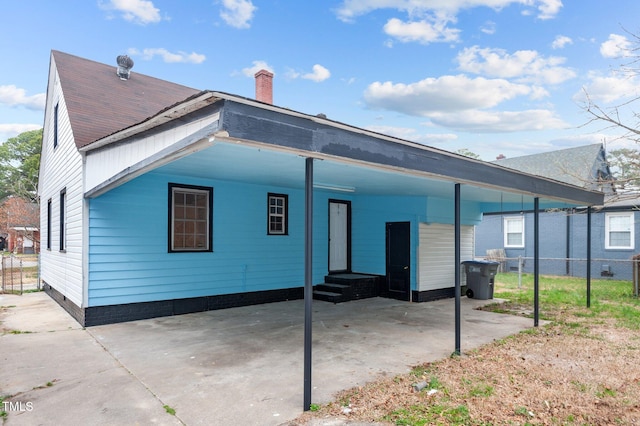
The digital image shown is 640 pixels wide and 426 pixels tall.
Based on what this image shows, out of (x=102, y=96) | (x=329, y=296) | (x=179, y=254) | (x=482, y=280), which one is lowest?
(x=329, y=296)

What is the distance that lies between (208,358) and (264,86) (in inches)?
339

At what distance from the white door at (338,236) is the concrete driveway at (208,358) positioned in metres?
2.30

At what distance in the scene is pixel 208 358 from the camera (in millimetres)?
4754

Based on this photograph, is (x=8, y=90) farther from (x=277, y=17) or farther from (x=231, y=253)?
(x=231, y=253)

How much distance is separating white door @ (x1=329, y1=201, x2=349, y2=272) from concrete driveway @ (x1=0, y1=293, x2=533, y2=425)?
230cm

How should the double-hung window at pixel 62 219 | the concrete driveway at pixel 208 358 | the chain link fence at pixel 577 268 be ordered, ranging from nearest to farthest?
the concrete driveway at pixel 208 358 → the double-hung window at pixel 62 219 → the chain link fence at pixel 577 268

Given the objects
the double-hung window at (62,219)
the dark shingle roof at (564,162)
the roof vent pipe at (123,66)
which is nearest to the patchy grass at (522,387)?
the double-hung window at (62,219)

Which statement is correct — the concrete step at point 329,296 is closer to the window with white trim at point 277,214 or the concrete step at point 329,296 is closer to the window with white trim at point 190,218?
the window with white trim at point 277,214

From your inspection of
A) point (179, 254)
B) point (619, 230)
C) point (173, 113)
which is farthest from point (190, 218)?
point (619, 230)

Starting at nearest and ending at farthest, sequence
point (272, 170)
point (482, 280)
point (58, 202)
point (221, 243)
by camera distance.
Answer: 1. point (272, 170)
2. point (221, 243)
3. point (58, 202)
4. point (482, 280)

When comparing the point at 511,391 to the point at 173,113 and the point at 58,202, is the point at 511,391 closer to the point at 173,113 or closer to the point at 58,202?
the point at 173,113

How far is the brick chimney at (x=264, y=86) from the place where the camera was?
11359 millimetres

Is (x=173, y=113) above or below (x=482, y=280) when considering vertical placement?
above

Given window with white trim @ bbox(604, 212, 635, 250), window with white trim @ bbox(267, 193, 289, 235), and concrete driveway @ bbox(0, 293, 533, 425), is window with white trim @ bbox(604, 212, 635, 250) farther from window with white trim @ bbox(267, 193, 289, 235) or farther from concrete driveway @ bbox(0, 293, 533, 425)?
window with white trim @ bbox(267, 193, 289, 235)
